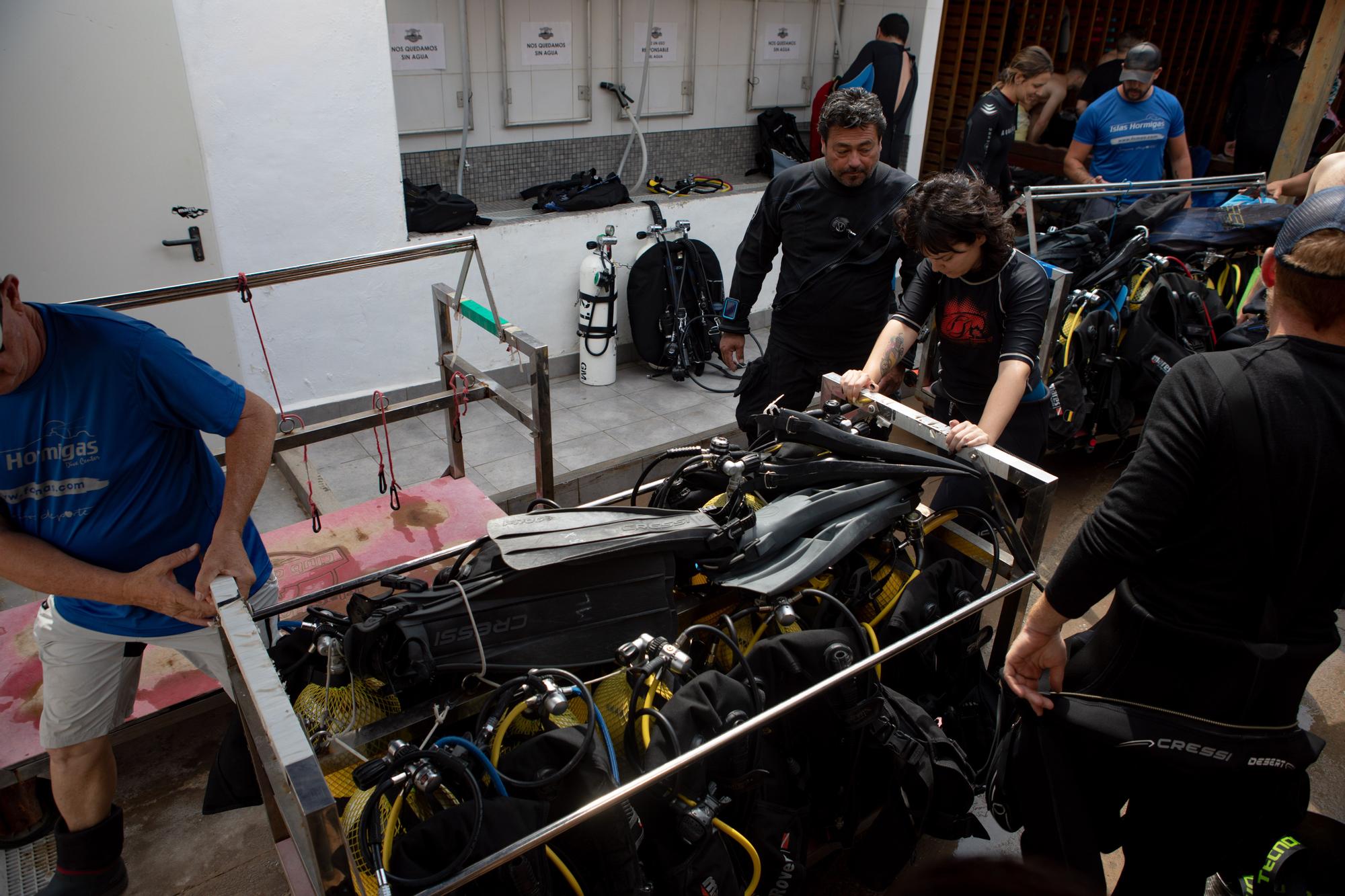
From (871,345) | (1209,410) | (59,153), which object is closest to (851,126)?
(871,345)

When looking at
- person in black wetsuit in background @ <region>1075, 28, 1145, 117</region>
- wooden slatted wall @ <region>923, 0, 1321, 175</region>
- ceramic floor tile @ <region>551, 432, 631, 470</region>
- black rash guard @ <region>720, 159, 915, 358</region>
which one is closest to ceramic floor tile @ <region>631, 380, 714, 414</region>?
ceramic floor tile @ <region>551, 432, 631, 470</region>

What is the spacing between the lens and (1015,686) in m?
2.02

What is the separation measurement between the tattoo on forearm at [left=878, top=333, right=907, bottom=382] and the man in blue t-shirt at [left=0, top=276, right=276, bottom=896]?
73.4 inches

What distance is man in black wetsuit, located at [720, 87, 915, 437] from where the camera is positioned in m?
3.37

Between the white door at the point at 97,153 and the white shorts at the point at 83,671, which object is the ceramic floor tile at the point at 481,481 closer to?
the white door at the point at 97,153

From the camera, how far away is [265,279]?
116 inches

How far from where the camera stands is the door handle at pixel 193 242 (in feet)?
13.9

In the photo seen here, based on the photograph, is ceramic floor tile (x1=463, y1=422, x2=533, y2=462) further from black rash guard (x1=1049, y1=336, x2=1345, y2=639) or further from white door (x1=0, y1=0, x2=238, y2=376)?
black rash guard (x1=1049, y1=336, x2=1345, y2=639)

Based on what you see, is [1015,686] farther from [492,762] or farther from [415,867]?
[415,867]

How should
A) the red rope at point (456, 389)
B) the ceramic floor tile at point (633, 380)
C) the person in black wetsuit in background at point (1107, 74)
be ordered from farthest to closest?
the person in black wetsuit in background at point (1107, 74) < the ceramic floor tile at point (633, 380) < the red rope at point (456, 389)

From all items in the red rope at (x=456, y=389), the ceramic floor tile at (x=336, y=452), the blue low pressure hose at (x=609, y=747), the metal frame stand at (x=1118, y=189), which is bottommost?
the ceramic floor tile at (x=336, y=452)

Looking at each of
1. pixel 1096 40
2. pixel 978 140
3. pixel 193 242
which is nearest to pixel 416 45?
pixel 193 242

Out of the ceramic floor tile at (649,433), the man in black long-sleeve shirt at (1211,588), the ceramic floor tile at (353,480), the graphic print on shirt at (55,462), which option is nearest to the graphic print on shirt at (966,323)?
the man in black long-sleeve shirt at (1211,588)

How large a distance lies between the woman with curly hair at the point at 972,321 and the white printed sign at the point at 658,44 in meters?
4.11
